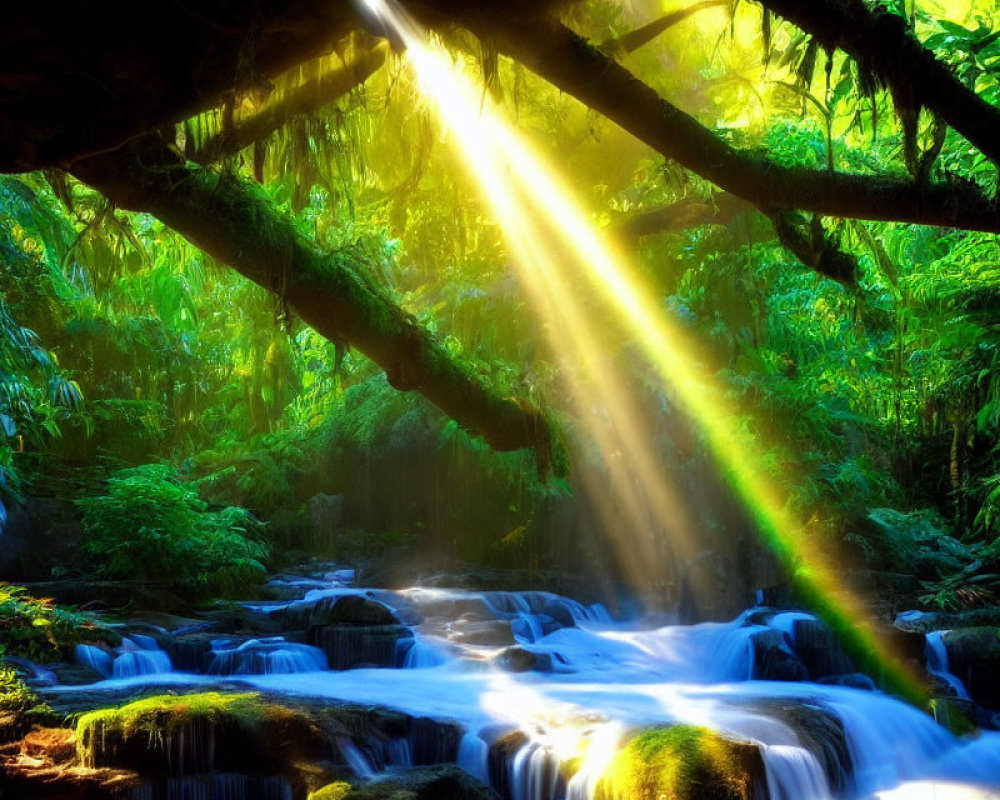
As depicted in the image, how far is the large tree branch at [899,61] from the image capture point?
274 centimetres

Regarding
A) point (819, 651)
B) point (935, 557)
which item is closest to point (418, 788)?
point (819, 651)

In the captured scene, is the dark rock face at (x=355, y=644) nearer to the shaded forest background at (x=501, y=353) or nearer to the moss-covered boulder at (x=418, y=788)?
the shaded forest background at (x=501, y=353)

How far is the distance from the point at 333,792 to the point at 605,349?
8786 millimetres

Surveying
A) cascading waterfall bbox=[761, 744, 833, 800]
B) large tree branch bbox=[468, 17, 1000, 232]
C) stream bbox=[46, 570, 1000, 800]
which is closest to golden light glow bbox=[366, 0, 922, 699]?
large tree branch bbox=[468, 17, 1000, 232]

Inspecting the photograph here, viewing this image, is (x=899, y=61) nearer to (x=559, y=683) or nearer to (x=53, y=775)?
(x=53, y=775)

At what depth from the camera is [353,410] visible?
16.8 meters

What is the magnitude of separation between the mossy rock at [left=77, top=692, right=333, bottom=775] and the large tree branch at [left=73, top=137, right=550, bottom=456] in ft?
8.53

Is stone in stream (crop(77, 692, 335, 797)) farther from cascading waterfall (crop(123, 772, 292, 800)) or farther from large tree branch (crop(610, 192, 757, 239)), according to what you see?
large tree branch (crop(610, 192, 757, 239))

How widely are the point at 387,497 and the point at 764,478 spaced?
7393 millimetres

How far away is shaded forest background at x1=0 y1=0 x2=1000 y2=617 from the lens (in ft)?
15.4

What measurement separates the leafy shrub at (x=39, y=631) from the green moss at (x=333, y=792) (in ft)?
13.1

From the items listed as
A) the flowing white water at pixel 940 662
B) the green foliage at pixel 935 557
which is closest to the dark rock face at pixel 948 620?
the flowing white water at pixel 940 662

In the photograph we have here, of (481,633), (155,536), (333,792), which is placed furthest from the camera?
(155,536)

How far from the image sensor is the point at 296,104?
372 cm
